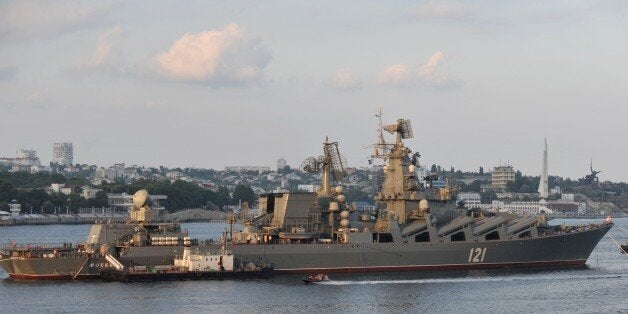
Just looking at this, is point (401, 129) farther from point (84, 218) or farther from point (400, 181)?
point (84, 218)

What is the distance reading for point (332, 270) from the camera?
214 feet

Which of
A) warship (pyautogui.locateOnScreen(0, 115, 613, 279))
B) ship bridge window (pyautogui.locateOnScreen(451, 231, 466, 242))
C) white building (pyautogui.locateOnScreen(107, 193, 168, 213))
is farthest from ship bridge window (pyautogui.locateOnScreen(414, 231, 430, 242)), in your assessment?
white building (pyautogui.locateOnScreen(107, 193, 168, 213))

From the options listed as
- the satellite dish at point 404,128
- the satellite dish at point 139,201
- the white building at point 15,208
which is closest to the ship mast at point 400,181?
the satellite dish at point 404,128

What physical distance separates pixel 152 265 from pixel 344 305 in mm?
12942

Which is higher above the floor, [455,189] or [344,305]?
[455,189]

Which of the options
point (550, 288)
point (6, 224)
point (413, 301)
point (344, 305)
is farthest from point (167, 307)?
point (6, 224)

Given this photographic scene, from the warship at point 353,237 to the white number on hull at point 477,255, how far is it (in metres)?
0.06

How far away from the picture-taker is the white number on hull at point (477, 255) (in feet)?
221

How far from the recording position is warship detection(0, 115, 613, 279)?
62.9m

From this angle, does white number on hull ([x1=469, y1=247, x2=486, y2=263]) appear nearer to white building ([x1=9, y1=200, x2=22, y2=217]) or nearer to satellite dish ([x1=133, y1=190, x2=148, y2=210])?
satellite dish ([x1=133, y1=190, x2=148, y2=210])

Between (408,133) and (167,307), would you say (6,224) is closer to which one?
(408,133)

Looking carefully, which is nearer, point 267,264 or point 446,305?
point 446,305

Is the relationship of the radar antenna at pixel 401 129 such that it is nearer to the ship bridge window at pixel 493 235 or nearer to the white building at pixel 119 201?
the ship bridge window at pixel 493 235

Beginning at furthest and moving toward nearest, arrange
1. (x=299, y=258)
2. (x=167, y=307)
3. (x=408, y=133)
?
1. (x=408, y=133)
2. (x=299, y=258)
3. (x=167, y=307)
